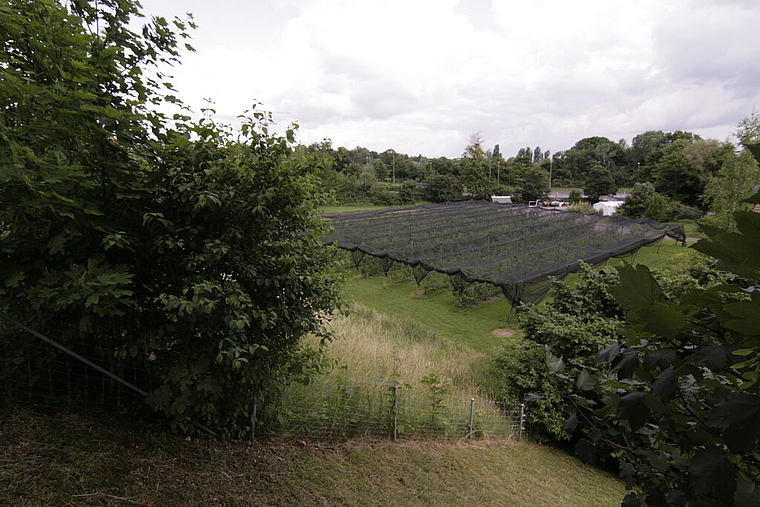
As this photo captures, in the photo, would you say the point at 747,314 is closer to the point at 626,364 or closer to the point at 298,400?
the point at 626,364

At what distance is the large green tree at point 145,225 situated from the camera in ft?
7.50

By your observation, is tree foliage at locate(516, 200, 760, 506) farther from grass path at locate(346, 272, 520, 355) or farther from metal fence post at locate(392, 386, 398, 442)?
grass path at locate(346, 272, 520, 355)

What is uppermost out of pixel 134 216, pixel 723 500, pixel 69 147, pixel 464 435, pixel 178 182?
pixel 69 147

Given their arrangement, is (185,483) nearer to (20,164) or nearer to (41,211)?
(41,211)

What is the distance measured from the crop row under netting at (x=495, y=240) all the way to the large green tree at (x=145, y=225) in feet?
24.0

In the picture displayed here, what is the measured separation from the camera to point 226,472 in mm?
2936

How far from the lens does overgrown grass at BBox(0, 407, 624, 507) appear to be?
2.37 meters

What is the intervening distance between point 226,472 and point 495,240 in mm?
18651

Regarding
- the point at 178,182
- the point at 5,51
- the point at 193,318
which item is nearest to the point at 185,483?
the point at 193,318

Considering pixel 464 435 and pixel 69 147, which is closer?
pixel 69 147

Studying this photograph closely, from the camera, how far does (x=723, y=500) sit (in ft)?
2.15

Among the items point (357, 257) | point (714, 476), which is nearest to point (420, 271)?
point (357, 257)

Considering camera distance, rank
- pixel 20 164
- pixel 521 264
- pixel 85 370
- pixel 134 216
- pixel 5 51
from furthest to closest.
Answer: pixel 521 264 → pixel 85 370 → pixel 134 216 → pixel 5 51 → pixel 20 164

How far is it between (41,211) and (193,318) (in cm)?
103
